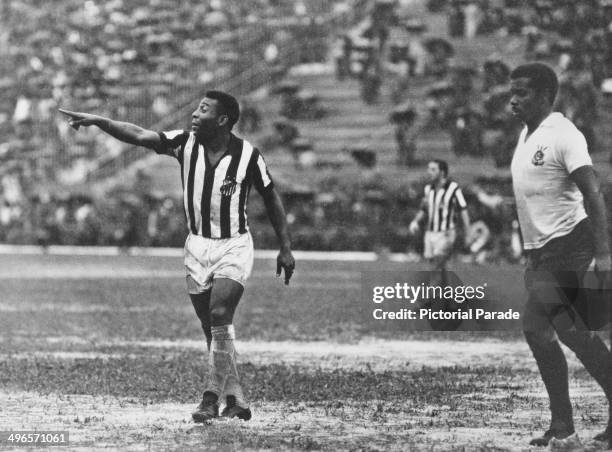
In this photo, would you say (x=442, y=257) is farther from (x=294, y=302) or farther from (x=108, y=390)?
(x=108, y=390)

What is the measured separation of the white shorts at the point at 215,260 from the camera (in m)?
8.98

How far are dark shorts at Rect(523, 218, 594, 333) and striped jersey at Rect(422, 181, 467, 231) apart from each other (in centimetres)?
1068

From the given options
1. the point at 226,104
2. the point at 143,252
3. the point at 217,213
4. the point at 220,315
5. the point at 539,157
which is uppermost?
the point at 226,104

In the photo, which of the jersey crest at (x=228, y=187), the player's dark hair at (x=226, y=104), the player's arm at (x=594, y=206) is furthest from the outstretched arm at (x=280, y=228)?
the player's arm at (x=594, y=206)

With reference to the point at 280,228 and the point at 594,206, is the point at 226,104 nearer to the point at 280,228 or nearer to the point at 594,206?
the point at 280,228

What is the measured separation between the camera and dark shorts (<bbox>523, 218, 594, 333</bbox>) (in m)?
7.71

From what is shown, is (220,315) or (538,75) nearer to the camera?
(538,75)

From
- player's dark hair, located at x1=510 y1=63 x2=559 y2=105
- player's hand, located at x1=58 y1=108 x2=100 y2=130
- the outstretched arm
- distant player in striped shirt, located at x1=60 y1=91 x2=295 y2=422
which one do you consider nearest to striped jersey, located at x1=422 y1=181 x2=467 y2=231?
the outstretched arm

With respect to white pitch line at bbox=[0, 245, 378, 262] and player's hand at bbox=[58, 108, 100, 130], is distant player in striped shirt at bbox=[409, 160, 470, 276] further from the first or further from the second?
white pitch line at bbox=[0, 245, 378, 262]

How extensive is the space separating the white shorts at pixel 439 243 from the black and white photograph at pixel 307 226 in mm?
35

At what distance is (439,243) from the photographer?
18703 millimetres

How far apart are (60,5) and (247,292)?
29073mm

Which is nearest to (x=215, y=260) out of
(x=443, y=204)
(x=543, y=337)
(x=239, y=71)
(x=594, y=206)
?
(x=543, y=337)

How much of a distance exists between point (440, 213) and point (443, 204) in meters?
0.14
